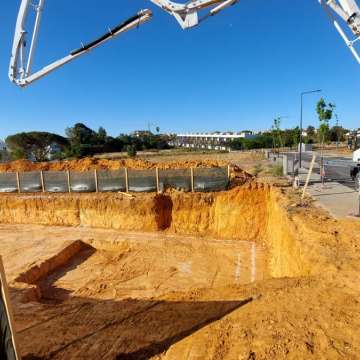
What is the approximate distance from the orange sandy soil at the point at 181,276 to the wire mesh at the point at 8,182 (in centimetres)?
81

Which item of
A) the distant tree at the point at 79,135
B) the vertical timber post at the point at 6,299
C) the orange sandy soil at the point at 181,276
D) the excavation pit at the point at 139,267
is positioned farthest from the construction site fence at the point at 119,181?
the distant tree at the point at 79,135

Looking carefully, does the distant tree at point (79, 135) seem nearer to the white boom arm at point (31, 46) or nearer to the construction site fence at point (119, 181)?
the construction site fence at point (119, 181)

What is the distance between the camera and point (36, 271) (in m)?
10.9

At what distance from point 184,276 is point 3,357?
26.9 ft

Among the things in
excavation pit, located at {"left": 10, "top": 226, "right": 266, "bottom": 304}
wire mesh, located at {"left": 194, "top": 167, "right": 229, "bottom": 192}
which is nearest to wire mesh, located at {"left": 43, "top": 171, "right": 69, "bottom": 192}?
excavation pit, located at {"left": 10, "top": 226, "right": 266, "bottom": 304}

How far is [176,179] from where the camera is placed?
16156 millimetres

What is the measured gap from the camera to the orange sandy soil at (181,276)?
4.44 meters

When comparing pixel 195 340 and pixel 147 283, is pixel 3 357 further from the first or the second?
pixel 147 283

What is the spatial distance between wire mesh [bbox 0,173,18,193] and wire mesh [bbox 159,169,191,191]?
34.9 ft

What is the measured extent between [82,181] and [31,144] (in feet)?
143

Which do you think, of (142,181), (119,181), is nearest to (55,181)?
(119,181)

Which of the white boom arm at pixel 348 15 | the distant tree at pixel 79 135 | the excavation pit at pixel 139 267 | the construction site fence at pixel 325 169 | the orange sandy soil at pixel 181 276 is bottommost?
the excavation pit at pixel 139 267

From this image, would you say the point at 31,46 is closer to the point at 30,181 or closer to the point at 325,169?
the point at 30,181

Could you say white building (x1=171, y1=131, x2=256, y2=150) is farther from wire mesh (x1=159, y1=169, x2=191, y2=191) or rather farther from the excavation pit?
the excavation pit
